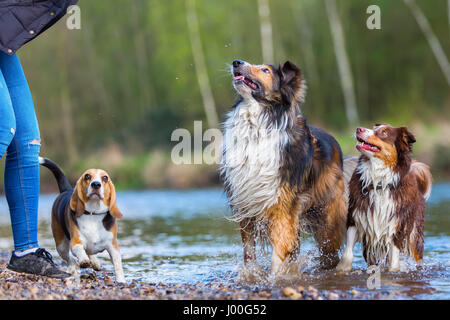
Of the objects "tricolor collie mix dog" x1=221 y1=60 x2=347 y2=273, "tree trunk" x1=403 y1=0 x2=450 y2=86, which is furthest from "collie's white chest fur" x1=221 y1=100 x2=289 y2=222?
"tree trunk" x1=403 y1=0 x2=450 y2=86

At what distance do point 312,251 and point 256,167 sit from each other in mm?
1113

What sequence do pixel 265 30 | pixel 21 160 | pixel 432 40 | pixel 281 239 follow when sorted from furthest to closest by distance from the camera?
pixel 265 30 < pixel 432 40 < pixel 281 239 < pixel 21 160

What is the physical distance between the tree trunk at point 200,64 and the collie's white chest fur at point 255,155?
55.3 feet

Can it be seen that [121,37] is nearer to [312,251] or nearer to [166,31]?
[166,31]

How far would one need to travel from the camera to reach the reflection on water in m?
4.56

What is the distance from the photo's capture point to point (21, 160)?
4340mm

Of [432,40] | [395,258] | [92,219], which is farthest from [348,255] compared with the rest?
[432,40]

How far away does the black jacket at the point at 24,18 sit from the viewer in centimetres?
411

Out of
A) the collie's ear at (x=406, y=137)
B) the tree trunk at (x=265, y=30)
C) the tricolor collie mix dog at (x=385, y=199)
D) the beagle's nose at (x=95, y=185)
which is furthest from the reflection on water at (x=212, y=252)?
the tree trunk at (x=265, y=30)

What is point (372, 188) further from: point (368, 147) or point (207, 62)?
point (207, 62)

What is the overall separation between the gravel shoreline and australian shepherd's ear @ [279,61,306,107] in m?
1.50

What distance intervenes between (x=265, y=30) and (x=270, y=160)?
55.9 ft

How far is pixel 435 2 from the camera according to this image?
71.3ft
